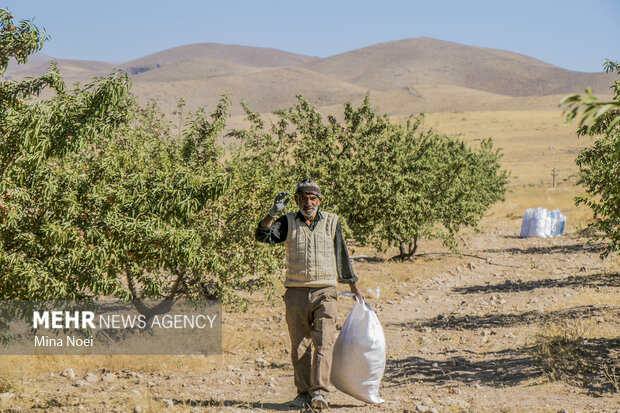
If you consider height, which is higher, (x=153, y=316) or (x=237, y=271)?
(x=237, y=271)

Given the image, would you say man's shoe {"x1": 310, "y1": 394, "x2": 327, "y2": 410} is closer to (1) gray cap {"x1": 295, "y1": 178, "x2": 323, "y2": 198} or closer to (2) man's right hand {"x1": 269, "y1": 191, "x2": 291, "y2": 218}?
(2) man's right hand {"x1": 269, "y1": 191, "x2": 291, "y2": 218}

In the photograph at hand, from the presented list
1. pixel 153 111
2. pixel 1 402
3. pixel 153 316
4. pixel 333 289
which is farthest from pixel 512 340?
pixel 153 111

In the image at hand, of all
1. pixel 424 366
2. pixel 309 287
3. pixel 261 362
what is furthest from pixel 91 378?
pixel 424 366

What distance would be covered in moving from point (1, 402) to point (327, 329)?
135 inches

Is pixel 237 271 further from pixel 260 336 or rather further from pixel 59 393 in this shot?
pixel 59 393

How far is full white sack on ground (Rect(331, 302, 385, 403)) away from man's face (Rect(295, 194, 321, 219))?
1.02m

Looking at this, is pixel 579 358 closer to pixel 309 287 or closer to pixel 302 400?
pixel 302 400

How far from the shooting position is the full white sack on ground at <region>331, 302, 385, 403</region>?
5.59m

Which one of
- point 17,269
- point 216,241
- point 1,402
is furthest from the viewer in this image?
point 216,241

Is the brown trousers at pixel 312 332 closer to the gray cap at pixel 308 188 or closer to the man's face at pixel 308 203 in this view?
the man's face at pixel 308 203

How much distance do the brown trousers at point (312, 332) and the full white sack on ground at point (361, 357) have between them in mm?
247

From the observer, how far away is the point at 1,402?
19.9 ft

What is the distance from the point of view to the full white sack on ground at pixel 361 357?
5.59 m

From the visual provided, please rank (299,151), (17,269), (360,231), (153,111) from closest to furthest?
1. (17,269)
2. (153,111)
3. (299,151)
4. (360,231)
